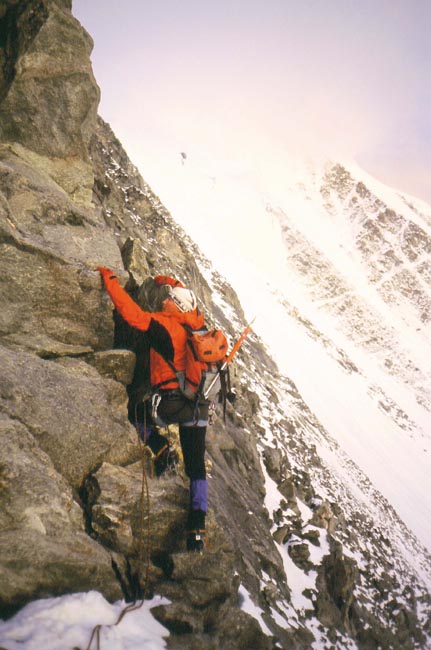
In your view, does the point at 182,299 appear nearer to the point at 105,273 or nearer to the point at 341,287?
the point at 105,273

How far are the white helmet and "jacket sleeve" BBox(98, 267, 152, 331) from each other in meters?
0.45

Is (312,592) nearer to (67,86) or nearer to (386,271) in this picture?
(67,86)

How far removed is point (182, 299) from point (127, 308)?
0.76 metres

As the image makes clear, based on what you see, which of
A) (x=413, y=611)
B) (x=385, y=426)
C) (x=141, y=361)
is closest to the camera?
(x=141, y=361)

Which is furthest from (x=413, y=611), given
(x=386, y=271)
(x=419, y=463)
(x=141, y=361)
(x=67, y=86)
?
(x=386, y=271)

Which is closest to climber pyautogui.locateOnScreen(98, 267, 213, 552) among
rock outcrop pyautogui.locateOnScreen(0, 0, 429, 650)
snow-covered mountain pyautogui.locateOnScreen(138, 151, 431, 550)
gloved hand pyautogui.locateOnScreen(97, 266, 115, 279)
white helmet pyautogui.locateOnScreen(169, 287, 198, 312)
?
white helmet pyautogui.locateOnScreen(169, 287, 198, 312)

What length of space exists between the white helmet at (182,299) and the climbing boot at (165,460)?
184 cm

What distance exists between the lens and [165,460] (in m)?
5.09

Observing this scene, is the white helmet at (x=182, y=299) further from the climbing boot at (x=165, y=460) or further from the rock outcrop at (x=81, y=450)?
the climbing boot at (x=165, y=460)

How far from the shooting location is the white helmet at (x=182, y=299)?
5457mm

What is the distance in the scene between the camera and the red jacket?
16.4 ft

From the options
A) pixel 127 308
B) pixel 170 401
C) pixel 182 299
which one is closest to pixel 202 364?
pixel 170 401

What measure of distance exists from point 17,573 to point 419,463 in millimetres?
37372

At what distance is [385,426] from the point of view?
37.8 metres
